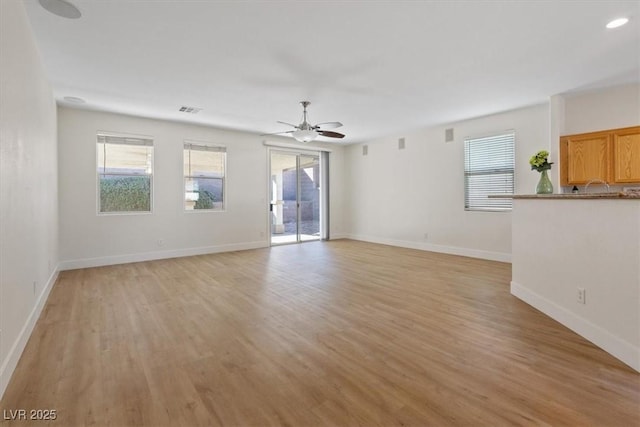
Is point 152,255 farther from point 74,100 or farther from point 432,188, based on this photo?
point 432,188

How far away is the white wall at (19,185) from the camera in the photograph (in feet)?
6.36

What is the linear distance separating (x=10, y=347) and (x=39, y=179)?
1.95 m

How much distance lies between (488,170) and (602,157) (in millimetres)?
1724

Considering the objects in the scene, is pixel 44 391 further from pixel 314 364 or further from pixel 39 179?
pixel 39 179

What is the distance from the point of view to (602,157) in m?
4.24

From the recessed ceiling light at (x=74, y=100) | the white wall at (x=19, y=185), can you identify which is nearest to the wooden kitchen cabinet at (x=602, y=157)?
the white wall at (x=19, y=185)

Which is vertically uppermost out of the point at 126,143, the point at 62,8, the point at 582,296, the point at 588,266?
the point at 62,8

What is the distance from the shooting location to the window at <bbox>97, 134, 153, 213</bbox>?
215 inches

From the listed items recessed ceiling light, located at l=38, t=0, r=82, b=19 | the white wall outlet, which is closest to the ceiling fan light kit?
recessed ceiling light, located at l=38, t=0, r=82, b=19

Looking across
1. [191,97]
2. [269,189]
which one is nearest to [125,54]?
[191,97]

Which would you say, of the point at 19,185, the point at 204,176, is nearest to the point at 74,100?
the point at 204,176

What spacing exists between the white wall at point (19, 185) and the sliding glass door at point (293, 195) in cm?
473

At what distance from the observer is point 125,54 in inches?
128

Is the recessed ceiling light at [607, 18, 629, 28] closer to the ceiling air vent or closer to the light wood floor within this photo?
the light wood floor
